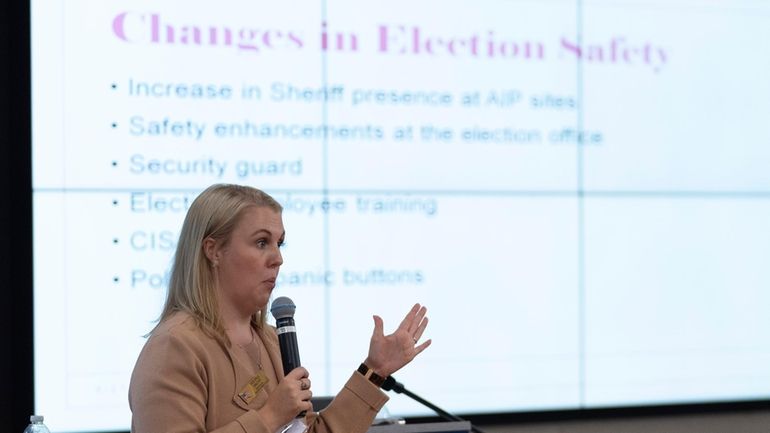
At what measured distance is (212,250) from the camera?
2098 mm

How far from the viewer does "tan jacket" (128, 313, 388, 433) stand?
192cm

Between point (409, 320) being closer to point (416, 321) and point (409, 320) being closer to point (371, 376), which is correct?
point (416, 321)

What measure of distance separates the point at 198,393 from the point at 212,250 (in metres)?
0.30

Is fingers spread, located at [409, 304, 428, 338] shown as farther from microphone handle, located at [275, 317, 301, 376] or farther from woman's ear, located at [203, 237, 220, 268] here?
woman's ear, located at [203, 237, 220, 268]

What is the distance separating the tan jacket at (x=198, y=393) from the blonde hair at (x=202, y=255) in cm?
4

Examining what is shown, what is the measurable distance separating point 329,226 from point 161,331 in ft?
6.40

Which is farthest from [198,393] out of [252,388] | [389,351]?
[389,351]

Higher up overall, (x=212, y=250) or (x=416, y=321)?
(x=212, y=250)

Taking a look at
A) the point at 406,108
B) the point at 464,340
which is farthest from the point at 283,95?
the point at 464,340

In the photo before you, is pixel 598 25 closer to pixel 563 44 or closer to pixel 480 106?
pixel 563 44

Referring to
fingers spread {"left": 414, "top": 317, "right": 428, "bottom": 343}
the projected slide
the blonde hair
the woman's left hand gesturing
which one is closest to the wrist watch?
the woman's left hand gesturing

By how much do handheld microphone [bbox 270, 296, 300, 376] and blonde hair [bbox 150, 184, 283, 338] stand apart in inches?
4.7

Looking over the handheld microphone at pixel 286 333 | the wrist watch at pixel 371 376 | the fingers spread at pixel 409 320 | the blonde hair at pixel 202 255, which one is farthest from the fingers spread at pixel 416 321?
the blonde hair at pixel 202 255

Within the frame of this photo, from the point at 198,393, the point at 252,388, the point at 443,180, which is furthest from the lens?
the point at 443,180
